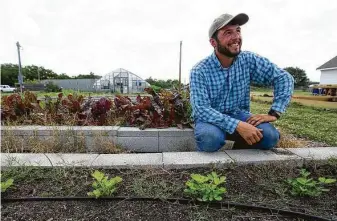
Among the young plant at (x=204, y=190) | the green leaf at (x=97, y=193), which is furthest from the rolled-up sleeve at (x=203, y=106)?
the green leaf at (x=97, y=193)

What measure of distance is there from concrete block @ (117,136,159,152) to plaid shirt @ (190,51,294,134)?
630 mm

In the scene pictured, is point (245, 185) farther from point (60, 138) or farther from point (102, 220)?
point (60, 138)

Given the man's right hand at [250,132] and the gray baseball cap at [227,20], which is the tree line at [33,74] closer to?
the gray baseball cap at [227,20]

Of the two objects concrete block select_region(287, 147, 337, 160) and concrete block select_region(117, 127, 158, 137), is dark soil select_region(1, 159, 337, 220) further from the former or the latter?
concrete block select_region(117, 127, 158, 137)

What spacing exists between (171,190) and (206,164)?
1.40 feet

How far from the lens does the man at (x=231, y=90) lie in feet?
7.36

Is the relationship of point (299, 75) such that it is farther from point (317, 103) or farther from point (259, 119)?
point (259, 119)

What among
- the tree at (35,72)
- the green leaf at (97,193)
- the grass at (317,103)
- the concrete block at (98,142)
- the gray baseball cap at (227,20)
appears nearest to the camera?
the green leaf at (97,193)

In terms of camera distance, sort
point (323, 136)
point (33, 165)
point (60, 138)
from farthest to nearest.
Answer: point (323, 136), point (60, 138), point (33, 165)

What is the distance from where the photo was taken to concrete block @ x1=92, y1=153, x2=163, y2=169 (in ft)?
6.49

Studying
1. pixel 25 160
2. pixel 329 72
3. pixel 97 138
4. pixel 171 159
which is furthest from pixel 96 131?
pixel 329 72

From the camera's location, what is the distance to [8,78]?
178 ft

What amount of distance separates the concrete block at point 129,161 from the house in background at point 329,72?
99.3 feet

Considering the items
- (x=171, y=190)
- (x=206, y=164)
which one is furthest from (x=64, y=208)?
(x=206, y=164)
